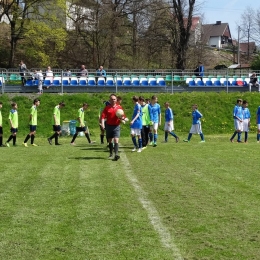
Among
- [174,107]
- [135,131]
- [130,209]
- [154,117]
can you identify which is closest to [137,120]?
[135,131]

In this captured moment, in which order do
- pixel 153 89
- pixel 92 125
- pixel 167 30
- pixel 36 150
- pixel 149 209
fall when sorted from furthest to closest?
pixel 167 30 < pixel 153 89 < pixel 92 125 < pixel 36 150 < pixel 149 209

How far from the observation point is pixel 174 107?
101 feet

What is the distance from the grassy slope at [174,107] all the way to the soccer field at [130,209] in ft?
46.1

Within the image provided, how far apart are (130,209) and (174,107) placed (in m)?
22.6

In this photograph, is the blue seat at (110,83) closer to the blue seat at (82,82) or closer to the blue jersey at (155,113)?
the blue seat at (82,82)

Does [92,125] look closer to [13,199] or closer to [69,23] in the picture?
[13,199]

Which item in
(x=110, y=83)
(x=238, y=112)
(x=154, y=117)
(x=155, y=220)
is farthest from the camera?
(x=110, y=83)

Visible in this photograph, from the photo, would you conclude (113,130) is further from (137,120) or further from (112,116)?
(137,120)

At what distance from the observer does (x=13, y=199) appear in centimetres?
922

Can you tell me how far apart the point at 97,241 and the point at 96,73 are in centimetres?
2743

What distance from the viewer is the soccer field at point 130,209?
629 centimetres

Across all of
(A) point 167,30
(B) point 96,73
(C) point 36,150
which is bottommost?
(C) point 36,150

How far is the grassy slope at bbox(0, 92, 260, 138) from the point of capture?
28.8m

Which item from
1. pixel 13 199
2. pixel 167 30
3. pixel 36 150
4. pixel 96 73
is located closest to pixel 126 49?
pixel 167 30
